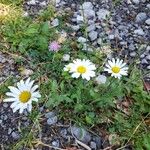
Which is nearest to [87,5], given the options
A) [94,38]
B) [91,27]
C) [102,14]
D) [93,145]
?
[102,14]

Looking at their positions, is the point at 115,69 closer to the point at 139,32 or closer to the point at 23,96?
the point at 23,96

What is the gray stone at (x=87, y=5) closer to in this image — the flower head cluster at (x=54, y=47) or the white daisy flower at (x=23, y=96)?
the flower head cluster at (x=54, y=47)

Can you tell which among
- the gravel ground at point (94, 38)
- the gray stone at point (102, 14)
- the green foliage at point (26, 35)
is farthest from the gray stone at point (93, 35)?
the green foliage at point (26, 35)

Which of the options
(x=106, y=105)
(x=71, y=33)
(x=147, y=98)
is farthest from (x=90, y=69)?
(x=71, y=33)

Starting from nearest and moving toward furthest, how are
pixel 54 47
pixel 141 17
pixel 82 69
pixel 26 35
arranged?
pixel 82 69 < pixel 54 47 < pixel 26 35 < pixel 141 17

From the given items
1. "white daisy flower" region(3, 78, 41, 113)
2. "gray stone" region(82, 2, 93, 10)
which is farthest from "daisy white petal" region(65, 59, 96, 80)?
"gray stone" region(82, 2, 93, 10)

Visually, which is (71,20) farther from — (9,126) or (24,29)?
(9,126)

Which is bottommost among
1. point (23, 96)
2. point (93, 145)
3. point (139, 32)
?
point (93, 145)
